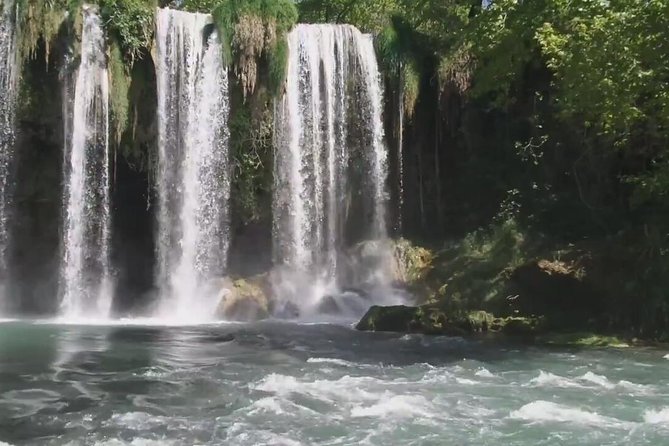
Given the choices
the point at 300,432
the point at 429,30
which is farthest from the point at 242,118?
the point at 300,432

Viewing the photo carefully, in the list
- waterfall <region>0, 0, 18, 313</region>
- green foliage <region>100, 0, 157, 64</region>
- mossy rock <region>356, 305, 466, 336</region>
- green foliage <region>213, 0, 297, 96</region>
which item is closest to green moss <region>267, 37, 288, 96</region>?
green foliage <region>213, 0, 297, 96</region>

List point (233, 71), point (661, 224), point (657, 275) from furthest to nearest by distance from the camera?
point (233, 71), point (661, 224), point (657, 275)

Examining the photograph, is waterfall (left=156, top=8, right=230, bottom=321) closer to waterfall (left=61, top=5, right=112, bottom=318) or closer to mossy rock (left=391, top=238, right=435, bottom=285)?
waterfall (left=61, top=5, right=112, bottom=318)

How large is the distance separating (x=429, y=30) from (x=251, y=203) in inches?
291

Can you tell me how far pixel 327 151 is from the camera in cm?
2166

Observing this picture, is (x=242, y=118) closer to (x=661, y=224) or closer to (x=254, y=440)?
(x=661, y=224)

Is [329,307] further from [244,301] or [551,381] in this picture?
[551,381]

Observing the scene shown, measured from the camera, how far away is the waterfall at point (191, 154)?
66.7 ft

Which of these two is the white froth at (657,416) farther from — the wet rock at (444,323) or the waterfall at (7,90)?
the waterfall at (7,90)

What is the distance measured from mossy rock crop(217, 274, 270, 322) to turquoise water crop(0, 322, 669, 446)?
4415mm

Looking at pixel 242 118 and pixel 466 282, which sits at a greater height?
pixel 242 118

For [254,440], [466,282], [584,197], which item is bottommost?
[254,440]

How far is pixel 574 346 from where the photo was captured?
44.5 feet

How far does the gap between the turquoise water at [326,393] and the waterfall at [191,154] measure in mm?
6069
